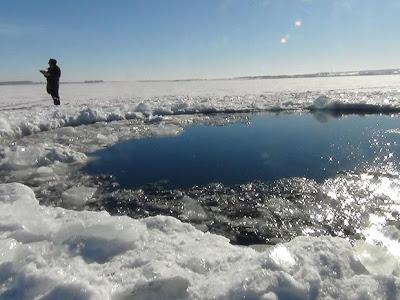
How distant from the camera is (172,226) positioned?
394cm

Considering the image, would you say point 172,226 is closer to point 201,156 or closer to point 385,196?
point 385,196

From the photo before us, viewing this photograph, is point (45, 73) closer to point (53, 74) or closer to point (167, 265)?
point (53, 74)

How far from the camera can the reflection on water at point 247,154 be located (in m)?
6.88

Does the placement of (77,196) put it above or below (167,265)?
below

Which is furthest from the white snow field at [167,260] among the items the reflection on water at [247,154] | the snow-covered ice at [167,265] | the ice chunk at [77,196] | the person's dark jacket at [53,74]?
the person's dark jacket at [53,74]

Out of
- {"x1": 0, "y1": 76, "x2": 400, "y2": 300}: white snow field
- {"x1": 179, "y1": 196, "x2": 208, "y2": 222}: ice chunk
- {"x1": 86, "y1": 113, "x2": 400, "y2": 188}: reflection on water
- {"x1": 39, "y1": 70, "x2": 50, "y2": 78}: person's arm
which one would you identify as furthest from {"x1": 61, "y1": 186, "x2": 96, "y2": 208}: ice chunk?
{"x1": 39, "y1": 70, "x2": 50, "y2": 78}: person's arm

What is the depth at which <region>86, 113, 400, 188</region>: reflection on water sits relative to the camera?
6.88m

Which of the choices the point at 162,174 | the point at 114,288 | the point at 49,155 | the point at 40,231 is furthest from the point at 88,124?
the point at 114,288

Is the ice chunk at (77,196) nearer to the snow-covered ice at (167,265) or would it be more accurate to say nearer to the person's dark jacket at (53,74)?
the snow-covered ice at (167,265)

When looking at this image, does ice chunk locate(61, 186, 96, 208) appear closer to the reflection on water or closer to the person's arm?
the reflection on water

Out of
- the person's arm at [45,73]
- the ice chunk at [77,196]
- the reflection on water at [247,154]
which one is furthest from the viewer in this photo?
the person's arm at [45,73]

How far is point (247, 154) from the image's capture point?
8.54 metres

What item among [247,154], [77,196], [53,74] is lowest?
[77,196]

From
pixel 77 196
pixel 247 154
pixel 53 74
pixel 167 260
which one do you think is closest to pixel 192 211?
pixel 77 196
